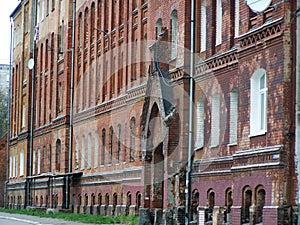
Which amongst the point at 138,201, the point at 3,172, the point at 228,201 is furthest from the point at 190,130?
the point at 3,172

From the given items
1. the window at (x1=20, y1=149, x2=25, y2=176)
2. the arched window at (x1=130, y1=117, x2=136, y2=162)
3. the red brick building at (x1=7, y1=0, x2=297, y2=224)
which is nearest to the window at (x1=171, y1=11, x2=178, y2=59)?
the red brick building at (x1=7, y1=0, x2=297, y2=224)

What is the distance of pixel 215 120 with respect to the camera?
31.0 m

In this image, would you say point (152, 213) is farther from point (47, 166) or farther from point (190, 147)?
point (47, 166)

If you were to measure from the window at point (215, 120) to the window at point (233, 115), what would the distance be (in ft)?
4.71

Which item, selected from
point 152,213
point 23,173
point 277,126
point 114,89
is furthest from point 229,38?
point 23,173

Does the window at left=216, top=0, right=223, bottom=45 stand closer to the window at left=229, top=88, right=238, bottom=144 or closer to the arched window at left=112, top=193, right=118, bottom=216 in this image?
the window at left=229, top=88, right=238, bottom=144

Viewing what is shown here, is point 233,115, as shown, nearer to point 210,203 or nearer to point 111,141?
point 210,203

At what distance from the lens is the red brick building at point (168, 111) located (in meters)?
25.1

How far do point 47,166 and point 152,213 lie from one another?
2468 centimetres

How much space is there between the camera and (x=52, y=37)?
60219mm

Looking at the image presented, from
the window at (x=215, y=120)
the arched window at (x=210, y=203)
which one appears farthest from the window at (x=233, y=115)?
the arched window at (x=210, y=203)

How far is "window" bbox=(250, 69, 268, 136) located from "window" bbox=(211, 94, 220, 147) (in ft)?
14.3

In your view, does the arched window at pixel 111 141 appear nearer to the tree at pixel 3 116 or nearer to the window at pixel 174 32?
the window at pixel 174 32

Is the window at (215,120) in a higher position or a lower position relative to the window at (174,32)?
lower
